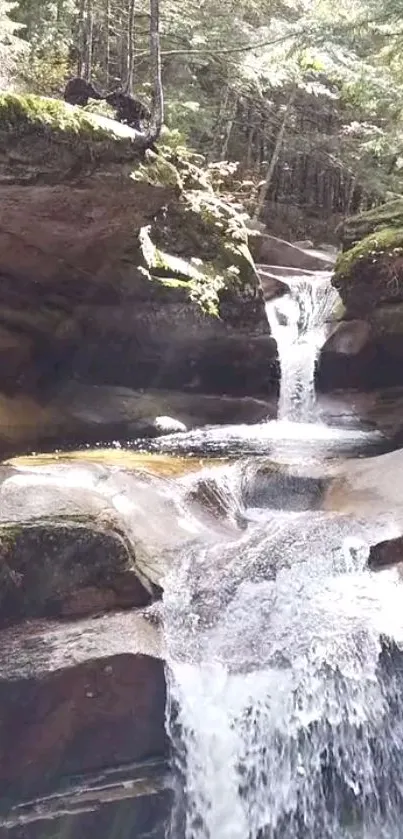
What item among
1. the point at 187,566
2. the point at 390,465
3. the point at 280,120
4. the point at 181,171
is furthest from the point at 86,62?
the point at 280,120

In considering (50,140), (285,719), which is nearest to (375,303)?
(50,140)

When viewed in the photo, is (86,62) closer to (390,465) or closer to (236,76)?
(390,465)

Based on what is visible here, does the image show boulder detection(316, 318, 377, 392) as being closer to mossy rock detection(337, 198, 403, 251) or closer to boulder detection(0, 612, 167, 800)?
mossy rock detection(337, 198, 403, 251)

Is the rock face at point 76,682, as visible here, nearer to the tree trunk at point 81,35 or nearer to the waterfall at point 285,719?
the waterfall at point 285,719

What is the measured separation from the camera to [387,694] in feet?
15.7

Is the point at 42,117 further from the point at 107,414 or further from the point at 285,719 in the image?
the point at 285,719

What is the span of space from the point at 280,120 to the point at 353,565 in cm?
1973

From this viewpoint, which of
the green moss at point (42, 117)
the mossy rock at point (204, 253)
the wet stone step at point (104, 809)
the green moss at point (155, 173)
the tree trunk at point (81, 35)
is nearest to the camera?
the wet stone step at point (104, 809)

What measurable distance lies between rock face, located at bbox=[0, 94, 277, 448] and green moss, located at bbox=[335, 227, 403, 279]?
1.49 metres

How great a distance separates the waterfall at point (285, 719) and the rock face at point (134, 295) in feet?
16.4

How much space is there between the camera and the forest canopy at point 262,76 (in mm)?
12211

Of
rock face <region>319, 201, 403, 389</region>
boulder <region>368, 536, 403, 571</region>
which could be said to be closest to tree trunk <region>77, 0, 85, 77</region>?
rock face <region>319, 201, 403, 389</region>

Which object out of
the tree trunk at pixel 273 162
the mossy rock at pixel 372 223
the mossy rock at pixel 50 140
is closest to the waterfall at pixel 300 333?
the mossy rock at pixel 372 223

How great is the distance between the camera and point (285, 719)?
459cm
